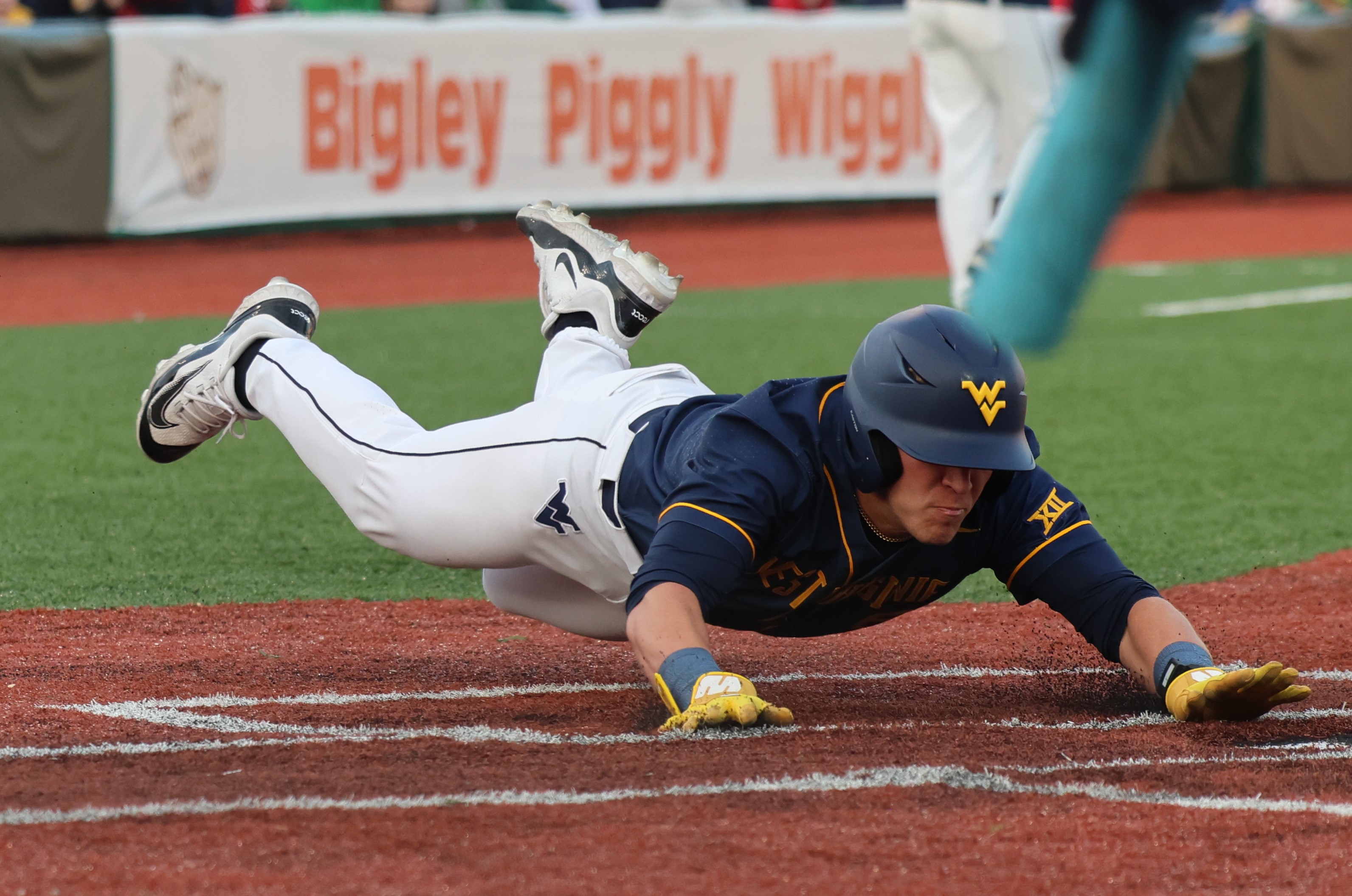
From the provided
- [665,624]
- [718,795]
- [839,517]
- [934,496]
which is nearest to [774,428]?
[839,517]

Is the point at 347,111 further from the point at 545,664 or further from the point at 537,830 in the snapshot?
the point at 537,830

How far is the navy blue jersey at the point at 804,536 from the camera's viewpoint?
3.39m

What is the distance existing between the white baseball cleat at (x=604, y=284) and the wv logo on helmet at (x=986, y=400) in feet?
4.64

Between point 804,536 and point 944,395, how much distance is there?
41 cm

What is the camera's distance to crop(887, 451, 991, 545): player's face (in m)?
3.39

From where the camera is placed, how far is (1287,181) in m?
18.7

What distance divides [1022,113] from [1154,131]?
673 centimetres

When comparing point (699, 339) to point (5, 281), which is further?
point (5, 281)

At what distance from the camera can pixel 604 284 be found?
4691 mm

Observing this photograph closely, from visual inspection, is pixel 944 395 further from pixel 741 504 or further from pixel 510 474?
pixel 510 474

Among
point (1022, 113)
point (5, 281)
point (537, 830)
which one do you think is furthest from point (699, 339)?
point (537, 830)

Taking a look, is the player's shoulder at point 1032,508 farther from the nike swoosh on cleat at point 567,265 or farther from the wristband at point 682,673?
the nike swoosh on cleat at point 567,265

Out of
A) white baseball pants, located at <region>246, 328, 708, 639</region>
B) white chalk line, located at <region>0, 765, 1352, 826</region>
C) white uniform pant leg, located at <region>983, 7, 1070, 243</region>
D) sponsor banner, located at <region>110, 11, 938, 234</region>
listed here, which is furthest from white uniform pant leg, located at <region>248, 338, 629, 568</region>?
sponsor banner, located at <region>110, 11, 938, 234</region>

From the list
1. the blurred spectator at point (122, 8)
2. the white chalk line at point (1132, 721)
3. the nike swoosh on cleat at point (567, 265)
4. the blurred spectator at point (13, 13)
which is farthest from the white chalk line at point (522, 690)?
the blurred spectator at point (13, 13)
